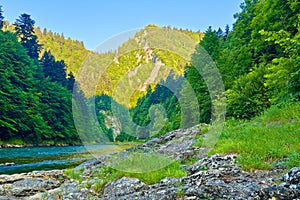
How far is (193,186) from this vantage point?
5.86 metres

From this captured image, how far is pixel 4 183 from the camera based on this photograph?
910 centimetres

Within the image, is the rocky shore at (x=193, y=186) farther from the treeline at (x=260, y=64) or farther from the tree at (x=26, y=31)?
the tree at (x=26, y=31)

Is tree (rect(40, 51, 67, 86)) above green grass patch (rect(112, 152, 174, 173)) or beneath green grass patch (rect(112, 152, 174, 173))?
above

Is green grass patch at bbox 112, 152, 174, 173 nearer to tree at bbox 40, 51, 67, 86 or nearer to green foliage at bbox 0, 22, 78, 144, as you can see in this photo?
green foliage at bbox 0, 22, 78, 144

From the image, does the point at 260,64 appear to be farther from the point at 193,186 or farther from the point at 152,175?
the point at 193,186

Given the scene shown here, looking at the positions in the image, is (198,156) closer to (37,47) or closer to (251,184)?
(251,184)

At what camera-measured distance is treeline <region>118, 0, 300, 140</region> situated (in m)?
12.1

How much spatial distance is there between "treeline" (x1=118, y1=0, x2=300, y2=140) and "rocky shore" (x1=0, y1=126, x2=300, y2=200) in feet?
20.4

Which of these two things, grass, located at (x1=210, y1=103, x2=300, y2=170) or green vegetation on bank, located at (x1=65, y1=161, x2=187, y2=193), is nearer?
grass, located at (x1=210, y1=103, x2=300, y2=170)

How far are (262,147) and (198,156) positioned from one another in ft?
7.99

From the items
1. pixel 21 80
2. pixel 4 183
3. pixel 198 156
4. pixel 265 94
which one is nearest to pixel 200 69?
pixel 265 94

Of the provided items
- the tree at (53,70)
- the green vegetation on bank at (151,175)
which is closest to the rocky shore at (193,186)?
the green vegetation on bank at (151,175)

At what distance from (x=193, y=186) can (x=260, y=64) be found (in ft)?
53.4

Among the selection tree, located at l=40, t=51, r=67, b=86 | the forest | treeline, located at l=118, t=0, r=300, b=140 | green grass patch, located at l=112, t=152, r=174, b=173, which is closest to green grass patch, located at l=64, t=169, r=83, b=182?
green grass patch, located at l=112, t=152, r=174, b=173
